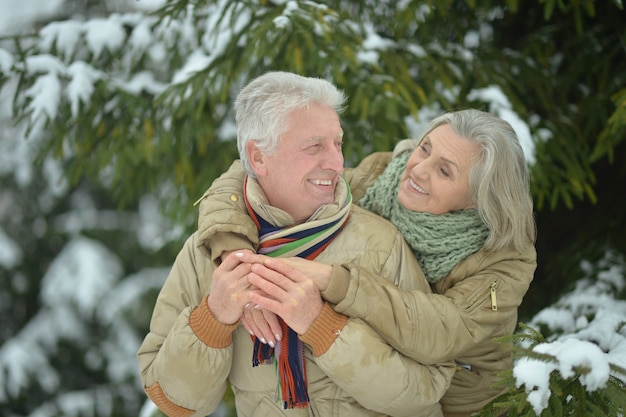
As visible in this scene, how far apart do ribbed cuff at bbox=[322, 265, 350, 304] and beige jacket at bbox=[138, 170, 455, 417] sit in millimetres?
36

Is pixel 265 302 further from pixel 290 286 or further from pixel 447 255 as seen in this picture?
pixel 447 255

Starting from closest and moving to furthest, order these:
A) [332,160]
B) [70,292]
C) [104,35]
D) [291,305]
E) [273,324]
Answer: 1. [291,305]
2. [273,324]
3. [332,160]
4. [104,35]
5. [70,292]

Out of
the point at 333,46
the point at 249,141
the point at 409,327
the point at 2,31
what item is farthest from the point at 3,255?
the point at 409,327

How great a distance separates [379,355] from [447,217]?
51cm

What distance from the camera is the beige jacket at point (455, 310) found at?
2.02m

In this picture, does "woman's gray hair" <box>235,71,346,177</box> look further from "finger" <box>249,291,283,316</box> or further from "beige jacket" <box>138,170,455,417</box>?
"finger" <box>249,291,283,316</box>

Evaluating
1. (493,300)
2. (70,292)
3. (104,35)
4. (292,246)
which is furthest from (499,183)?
(70,292)

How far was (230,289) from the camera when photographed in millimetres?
2020

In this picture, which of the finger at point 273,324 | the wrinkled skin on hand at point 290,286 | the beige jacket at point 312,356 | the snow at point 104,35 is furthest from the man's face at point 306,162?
the snow at point 104,35

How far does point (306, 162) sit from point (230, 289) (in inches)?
18.2

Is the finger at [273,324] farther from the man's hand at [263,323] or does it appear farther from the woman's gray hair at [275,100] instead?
the woman's gray hair at [275,100]

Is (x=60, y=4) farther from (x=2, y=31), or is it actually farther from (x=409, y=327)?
(x=409, y=327)

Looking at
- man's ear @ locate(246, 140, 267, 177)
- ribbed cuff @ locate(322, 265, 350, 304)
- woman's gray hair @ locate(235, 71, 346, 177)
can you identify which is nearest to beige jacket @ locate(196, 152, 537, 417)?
ribbed cuff @ locate(322, 265, 350, 304)

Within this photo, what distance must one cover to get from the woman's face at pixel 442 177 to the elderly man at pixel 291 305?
0.44 feet
